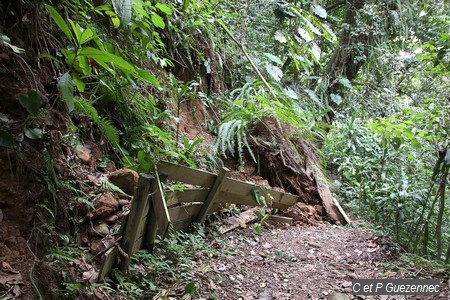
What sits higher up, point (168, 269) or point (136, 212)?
point (136, 212)

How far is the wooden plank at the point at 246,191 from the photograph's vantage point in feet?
10.9

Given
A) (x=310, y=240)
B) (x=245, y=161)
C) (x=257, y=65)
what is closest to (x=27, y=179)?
(x=310, y=240)

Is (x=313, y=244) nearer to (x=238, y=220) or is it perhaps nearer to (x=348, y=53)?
(x=238, y=220)

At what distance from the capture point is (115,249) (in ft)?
6.17

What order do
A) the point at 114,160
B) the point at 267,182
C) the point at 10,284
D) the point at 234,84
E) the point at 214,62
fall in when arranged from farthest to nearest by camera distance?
1. the point at 234,84
2. the point at 214,62
3. the point at 267,182
4. the point at 114,160
5. the point at 10,284

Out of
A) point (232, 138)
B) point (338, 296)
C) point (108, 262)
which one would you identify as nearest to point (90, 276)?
point (108, 262)

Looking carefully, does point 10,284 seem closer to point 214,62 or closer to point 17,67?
point 17,67

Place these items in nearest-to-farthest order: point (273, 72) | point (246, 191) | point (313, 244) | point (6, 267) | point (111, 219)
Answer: point (6, 267) < point (111, 219) < point (313, 244) < point (246, 191) < point (273, 72)

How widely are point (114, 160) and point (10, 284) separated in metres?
1.38

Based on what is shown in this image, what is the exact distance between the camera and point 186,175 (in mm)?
2740

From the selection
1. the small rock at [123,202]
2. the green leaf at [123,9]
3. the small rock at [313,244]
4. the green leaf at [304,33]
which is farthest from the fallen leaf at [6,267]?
the green leaf at [304,33]

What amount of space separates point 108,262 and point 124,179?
29.4 inches

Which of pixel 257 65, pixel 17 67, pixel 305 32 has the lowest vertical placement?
pixel 17 67

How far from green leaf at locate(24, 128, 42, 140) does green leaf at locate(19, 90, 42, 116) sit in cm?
12
